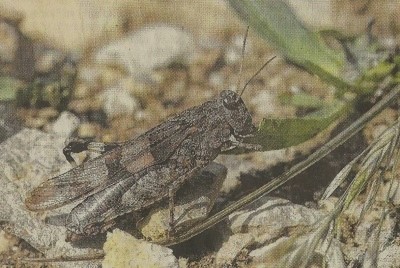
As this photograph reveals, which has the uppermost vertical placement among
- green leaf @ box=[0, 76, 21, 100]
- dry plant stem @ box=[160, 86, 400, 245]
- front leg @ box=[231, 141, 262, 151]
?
green leaf @ box=[0, 76, 21, 100]

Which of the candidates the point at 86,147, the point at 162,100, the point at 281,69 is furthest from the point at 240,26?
the point at 86,147

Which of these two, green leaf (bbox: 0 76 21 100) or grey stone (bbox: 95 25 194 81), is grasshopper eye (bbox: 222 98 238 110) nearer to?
grey stone (bbox: 95 25 194 81)

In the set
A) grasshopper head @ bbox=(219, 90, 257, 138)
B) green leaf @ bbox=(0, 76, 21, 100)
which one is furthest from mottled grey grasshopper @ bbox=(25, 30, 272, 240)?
green leaf @ bbox=(0, 76, 21, 100)

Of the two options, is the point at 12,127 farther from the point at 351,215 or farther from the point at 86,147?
the point at 351,215

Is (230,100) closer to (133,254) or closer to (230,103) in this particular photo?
(230,103)

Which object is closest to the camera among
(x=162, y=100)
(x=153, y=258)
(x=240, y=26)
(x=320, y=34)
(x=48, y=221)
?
(x=153, y=258)

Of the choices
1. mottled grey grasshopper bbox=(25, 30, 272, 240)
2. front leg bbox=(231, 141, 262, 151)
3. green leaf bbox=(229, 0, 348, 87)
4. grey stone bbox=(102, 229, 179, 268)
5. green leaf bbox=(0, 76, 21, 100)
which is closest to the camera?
grey stone bbox=(102, 229, 179, 268)

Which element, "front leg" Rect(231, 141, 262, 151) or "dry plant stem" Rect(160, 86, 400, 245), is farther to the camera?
"front leg" Rect(231, 141, 262, 151)

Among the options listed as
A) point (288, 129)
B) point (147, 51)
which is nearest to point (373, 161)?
point (288, 129)

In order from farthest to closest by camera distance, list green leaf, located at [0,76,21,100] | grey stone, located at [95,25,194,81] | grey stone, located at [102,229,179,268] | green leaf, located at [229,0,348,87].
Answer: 1. grey stone, located at [95,25,194,81]
2. green leaf, located at [0,76,21,100]
3. green leaf, located at [229,0,348,87]
4. grey stone, located at [102,229,179,268]
